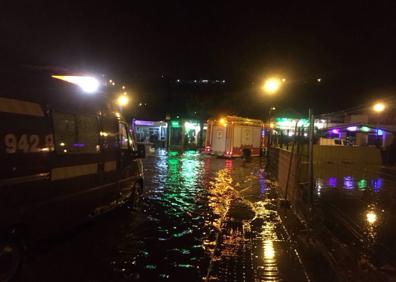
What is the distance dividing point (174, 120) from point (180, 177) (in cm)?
2978

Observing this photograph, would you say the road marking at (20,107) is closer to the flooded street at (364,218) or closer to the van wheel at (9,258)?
the van wheel at (9,258)

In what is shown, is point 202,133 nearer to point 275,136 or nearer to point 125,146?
point 275,136

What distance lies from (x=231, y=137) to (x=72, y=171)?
77.3 ft

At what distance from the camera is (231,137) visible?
30.3 metres

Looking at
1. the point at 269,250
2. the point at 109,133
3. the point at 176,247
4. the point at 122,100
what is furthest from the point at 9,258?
the point at 122,100

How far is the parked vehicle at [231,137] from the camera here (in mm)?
30328

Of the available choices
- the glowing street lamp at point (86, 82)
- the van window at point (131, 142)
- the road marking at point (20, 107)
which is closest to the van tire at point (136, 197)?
the van window at point (131, 142)

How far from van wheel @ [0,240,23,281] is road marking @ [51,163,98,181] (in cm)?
113

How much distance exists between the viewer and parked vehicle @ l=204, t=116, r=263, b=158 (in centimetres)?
3033

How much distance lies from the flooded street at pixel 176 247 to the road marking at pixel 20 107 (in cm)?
206

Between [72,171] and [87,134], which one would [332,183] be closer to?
[87,134]

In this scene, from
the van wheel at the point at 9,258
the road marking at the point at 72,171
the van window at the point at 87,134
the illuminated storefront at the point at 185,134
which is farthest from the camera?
the illuminated storefront at the point at 185,134

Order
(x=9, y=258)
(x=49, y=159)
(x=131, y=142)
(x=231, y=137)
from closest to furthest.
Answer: (x=9, y=258) < (x=49, y=159) < (x=131, y=142) < (x=231, y=137)

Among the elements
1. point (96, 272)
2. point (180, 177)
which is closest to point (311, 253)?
point (96, 272)
